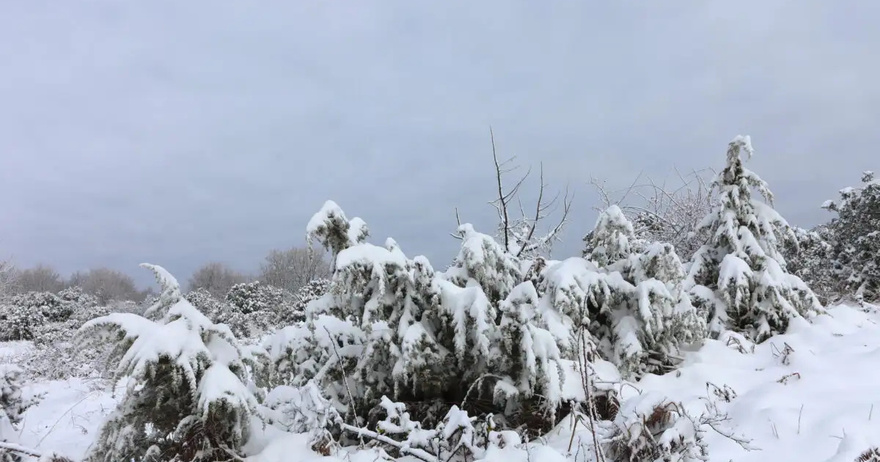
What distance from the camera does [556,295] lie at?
4.27 meters

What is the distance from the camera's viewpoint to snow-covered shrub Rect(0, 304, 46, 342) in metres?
17.6

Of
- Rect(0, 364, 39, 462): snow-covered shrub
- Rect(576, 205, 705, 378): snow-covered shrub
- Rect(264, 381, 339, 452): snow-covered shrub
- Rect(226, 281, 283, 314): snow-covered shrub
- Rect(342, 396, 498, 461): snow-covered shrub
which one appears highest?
Rect(226, 281, 283, 314): snow-covered shrub

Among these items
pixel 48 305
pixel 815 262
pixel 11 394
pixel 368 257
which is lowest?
pixel 11 394

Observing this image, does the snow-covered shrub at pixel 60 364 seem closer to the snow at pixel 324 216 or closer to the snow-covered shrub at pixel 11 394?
the snow-covered shrub at pixel 11 394

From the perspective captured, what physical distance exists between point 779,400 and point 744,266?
8.99 ft

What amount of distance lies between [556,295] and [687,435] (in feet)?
7.23

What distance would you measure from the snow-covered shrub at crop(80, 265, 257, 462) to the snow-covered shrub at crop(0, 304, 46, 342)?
1952cm

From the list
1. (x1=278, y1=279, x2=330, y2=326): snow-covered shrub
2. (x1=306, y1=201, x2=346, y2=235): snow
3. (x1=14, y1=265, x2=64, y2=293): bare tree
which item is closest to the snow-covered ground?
(x1=306, y1=201, x2=346, y2=235): snow

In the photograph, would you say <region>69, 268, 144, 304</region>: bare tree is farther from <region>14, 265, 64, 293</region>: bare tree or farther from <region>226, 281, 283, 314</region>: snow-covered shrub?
<region>226, 281, 283, 314</region>: snow-covered shrub

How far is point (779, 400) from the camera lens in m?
3.20

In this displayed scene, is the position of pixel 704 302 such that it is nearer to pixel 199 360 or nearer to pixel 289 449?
pixel 289 449

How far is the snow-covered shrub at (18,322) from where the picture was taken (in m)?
17.6

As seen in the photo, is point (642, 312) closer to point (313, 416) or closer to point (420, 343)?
point (420, 343)

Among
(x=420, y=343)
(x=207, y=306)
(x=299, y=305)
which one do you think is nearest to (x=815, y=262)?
(x=420, y=343)
